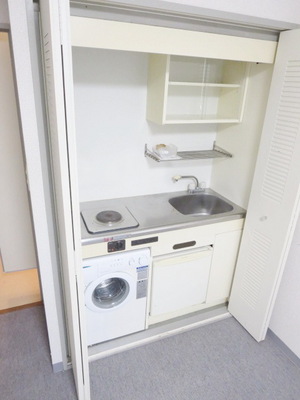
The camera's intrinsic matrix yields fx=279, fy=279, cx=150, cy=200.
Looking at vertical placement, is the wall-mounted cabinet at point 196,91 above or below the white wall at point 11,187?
above

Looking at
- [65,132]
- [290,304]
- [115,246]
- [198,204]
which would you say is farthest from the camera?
[198,204]

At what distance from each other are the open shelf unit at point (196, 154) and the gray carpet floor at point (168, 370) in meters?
1.40

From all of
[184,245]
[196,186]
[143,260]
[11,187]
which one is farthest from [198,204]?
[11,187]

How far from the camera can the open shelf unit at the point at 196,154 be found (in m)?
2.15

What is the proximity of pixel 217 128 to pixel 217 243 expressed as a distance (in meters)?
1.02

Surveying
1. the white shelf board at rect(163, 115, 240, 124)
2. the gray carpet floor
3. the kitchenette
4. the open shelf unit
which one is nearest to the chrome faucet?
the kitchenette

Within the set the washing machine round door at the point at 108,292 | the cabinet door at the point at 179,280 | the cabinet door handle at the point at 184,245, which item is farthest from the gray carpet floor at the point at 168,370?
the cabinet door handle at the point at 184,245

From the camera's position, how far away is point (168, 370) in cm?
194

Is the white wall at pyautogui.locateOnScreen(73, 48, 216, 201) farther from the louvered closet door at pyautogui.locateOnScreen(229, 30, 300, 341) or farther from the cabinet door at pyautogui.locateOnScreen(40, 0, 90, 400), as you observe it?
the cabinet door at pyautogui.locateOnScreen(40, 0, 90, 400)

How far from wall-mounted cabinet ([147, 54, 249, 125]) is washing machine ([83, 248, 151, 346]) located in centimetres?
100

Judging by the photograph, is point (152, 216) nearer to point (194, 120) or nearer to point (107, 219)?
point (107, 219)

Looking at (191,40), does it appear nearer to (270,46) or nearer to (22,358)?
(270,46)

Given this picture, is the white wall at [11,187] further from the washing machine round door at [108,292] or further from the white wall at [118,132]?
the washing machine round door at [108,292]

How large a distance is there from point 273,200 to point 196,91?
3.54 ft
